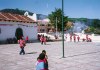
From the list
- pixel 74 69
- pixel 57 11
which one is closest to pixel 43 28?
pixel 57 11

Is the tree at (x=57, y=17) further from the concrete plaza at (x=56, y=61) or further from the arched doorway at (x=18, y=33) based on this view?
the concrete plaza at (x=56, y=61)

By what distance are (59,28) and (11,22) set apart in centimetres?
3213

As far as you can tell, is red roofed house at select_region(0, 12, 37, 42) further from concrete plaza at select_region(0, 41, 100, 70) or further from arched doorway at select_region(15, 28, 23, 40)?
concrete plaza at select_region(0, 41, 100, 70)

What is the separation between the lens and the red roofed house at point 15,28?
36406 mm

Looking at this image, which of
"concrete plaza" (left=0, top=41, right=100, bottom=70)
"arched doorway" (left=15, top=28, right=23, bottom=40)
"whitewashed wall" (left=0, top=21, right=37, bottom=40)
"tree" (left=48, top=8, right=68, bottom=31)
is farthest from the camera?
"tree" (left=48, top=8, right=68, bottom=31)

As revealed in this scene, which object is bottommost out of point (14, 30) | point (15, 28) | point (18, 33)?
point (18, 33)

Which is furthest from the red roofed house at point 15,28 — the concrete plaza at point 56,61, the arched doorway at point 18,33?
the concrete plaza at point 56,61

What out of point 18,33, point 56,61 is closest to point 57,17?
point 18,33

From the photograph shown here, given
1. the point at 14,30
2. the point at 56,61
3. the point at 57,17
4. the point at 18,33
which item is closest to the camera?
the point at 56,61

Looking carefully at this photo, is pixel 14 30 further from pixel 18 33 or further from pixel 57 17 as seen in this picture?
pixel 57 17

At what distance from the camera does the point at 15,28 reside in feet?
127

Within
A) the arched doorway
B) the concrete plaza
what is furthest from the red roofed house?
the concrete plaza

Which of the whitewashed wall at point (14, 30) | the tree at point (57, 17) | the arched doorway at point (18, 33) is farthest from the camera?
the tree at point (57, 17)

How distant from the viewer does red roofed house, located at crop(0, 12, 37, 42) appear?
36.4 meters
